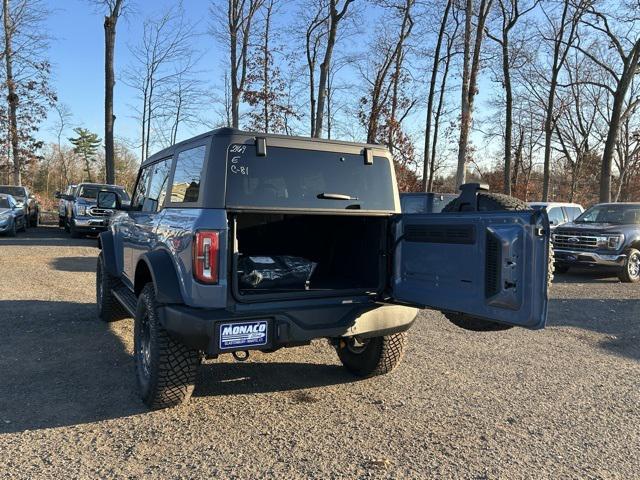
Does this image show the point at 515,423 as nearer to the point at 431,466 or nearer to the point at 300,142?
the point at 431,466

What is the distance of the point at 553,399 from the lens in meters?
4.32

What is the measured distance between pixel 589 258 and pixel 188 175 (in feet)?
35.2

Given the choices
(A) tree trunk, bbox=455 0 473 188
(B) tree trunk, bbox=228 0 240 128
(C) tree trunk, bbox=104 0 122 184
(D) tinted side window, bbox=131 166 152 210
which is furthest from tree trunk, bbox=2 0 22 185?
(D) tinted side window, bbox=131 166 152 210

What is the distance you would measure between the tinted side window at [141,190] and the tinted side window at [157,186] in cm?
15

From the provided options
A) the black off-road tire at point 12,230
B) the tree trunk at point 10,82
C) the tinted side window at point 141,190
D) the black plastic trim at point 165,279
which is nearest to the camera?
the black plastic trim at point 165,279

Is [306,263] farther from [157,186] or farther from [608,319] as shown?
[608,319]

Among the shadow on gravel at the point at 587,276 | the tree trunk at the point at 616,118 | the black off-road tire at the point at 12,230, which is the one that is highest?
the tree trunk at the point at 616,118

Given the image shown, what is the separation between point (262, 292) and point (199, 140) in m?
1.24

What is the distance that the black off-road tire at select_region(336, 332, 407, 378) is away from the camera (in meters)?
4.60

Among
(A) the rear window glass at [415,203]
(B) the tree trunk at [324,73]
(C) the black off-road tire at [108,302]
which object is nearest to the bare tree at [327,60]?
(B) the tree trunk at [324,73]

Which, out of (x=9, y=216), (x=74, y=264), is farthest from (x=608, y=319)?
(x=9, y=216)

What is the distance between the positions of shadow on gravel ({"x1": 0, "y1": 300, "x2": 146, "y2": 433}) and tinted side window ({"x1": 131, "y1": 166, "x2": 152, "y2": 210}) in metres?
1.53

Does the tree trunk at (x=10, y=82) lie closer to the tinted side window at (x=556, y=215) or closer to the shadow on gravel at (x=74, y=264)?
the shadow on gravel at (x=74, y=264)

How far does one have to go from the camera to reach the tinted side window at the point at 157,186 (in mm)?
4636
